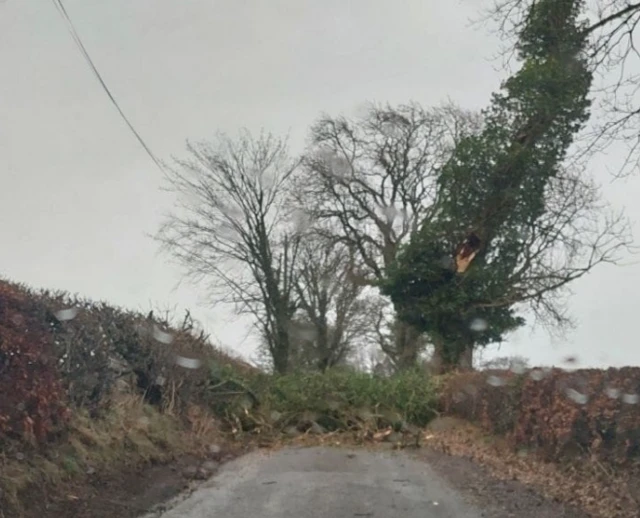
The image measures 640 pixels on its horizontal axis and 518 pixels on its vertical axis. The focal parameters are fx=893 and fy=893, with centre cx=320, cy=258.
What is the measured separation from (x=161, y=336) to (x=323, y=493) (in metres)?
6.80

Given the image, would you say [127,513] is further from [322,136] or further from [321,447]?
[322,136]

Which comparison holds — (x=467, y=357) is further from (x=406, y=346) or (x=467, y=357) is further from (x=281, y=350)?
(x=281, y=350)

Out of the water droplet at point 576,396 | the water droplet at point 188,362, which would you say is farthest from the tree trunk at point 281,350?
the water droplet at point 576,396

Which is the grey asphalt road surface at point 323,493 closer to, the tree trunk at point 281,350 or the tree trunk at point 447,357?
the tree trunk at point 447,357

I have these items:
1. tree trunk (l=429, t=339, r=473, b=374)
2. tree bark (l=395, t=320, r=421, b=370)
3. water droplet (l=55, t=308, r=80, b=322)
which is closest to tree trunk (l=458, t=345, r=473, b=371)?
tree trunk (l=429, t=339, r=473, b=374)

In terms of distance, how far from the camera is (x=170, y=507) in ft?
30.8

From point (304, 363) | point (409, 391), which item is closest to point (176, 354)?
point (409, 391)

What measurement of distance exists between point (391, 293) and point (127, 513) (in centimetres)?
2449

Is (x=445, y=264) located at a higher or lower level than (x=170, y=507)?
higher

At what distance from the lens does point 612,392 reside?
9.47 meters

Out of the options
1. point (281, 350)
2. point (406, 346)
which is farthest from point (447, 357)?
point (281, 350)

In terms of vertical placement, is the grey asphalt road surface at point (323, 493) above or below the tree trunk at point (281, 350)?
below

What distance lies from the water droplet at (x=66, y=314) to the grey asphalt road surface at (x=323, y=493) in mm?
2638

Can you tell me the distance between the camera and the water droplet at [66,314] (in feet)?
35.1
